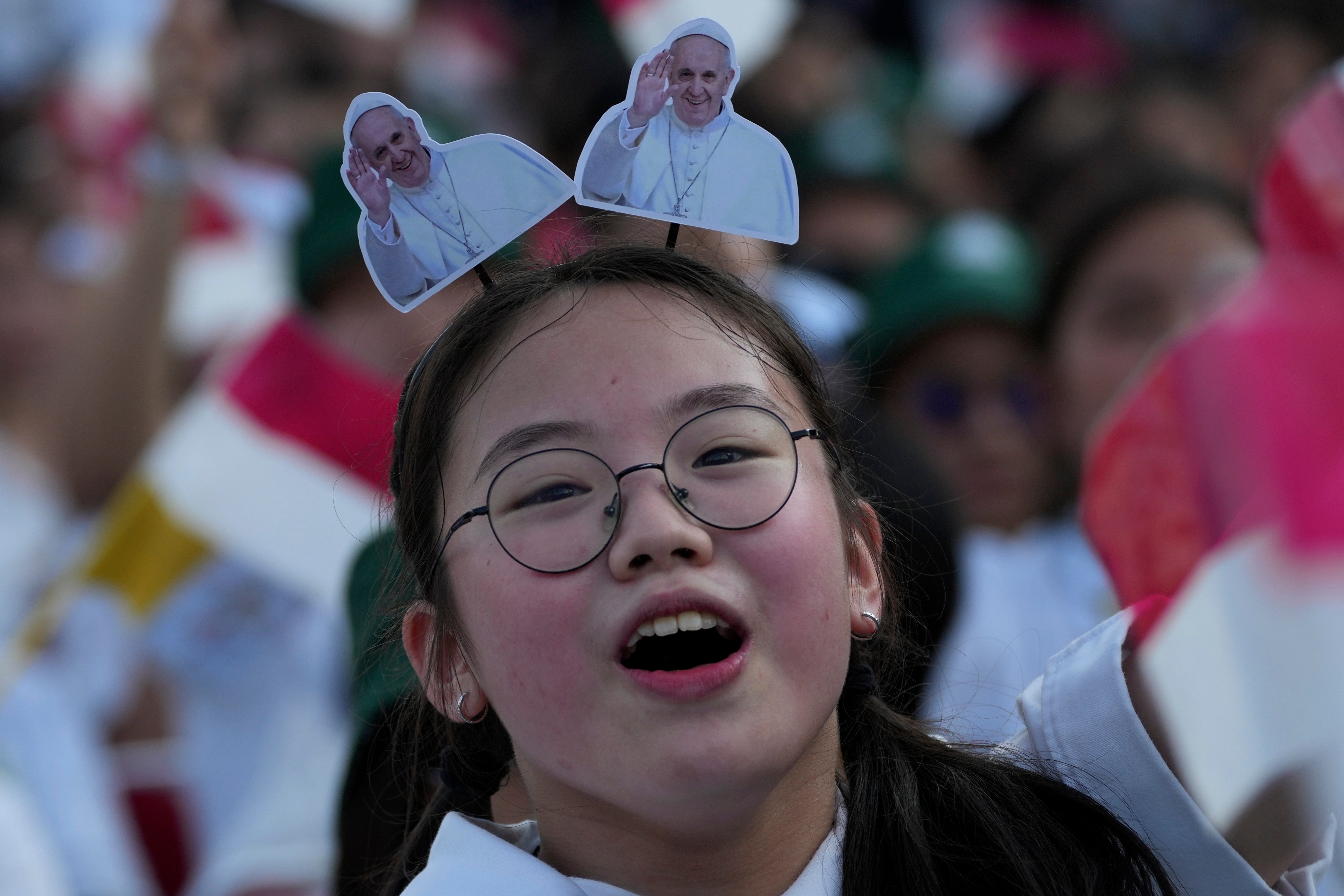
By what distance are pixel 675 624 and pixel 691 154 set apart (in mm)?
492

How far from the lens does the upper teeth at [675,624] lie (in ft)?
4.80

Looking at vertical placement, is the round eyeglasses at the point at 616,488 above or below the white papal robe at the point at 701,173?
below

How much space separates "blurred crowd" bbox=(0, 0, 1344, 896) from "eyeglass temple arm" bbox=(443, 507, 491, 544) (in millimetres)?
358

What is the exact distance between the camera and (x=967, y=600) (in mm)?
3006

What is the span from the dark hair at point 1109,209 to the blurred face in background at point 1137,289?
0.01 meters

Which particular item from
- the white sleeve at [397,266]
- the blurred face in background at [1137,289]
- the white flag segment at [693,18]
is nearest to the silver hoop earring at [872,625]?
the white sleeve at [397,266]

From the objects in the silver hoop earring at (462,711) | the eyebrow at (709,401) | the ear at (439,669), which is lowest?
the silver hoop earring at (462,711)

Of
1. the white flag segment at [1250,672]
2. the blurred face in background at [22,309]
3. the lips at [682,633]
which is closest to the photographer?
the lips at [682,633]

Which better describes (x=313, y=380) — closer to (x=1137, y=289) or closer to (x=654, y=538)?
(x=1137, y=289)

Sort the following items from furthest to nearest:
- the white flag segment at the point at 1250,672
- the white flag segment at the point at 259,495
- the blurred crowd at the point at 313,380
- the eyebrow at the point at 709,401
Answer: the white flag segment at the point at 259,495
the blurred crowd at the point at 313,380
the white flag segment at the point at 1250,672
the eyebrow at the point at 709,401

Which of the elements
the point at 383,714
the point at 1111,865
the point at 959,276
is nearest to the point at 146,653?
the point at 383,714

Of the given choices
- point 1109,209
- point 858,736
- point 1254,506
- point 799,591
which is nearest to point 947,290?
point 1109,209

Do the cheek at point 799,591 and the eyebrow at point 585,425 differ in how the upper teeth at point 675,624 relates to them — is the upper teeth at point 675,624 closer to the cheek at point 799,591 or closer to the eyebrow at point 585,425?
the cheek at point 799,591

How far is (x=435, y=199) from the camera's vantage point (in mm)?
1639
